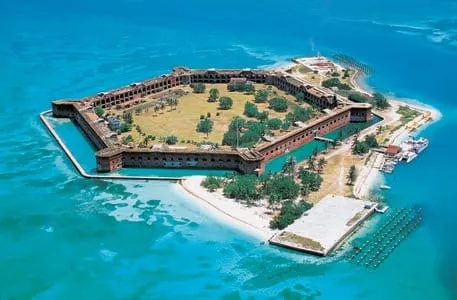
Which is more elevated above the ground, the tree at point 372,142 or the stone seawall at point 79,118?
the stone seawall at point 79,118

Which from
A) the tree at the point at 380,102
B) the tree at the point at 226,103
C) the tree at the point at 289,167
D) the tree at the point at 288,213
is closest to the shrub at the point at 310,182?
the tree at the point at 289,167

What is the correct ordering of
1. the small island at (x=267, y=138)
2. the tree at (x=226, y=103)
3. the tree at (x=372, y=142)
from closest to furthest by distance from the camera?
1. the small island at (x=267, y=138)
2. the tree at (x=372, y=142)
3. the tree at (x=226, y=103)

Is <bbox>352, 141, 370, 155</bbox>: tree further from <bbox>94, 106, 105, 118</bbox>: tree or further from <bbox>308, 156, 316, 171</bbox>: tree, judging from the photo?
<bbox>94, 106, 105, 118</bbox>: tree

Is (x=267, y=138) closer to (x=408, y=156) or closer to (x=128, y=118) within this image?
(x=408, y=156)

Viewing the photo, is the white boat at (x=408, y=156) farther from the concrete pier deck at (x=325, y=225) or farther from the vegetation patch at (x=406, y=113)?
the concrete pier deck at (x=325, y=225)

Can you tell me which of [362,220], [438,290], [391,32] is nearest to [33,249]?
[362,220]

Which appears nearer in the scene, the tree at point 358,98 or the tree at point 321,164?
the tree at point 321,164

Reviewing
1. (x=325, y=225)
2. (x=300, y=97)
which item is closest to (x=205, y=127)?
(x=300, y=97)
